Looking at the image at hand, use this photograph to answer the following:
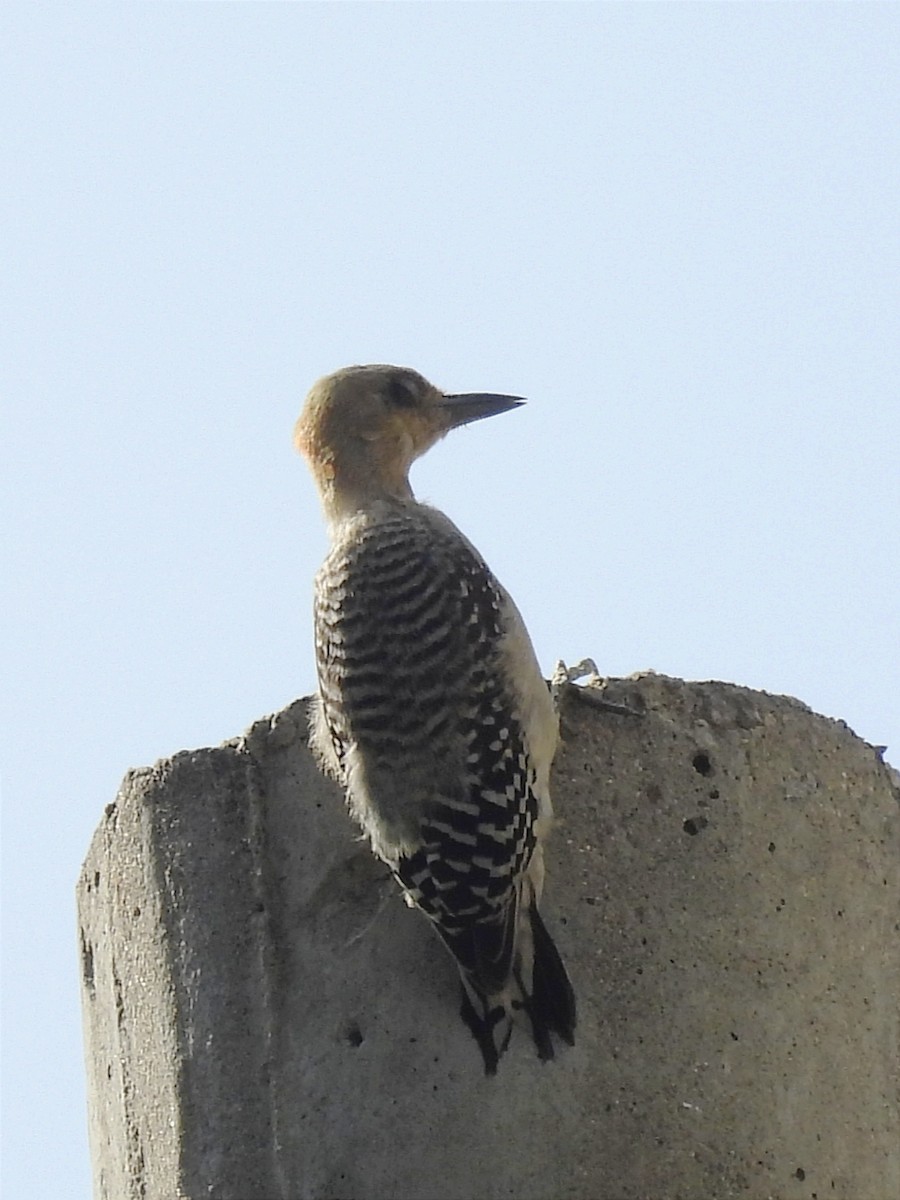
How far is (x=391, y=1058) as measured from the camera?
5.61 meters

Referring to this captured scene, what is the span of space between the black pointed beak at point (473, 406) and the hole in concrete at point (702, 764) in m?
2.59

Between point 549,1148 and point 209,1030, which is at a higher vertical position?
point 209,1030

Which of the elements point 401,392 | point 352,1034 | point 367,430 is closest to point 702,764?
point 352,1034

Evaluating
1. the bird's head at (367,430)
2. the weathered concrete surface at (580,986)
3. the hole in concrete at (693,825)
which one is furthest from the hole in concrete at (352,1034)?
the bird's head at (367,430)

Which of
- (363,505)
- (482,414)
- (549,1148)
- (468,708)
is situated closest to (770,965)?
(549,1148)

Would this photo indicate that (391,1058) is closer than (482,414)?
Yes

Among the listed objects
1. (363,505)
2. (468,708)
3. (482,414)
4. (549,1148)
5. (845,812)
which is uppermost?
(482,414)

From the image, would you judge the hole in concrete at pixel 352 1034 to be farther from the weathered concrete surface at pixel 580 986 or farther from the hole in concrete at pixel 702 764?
the hole in concrete at pixel 702 764

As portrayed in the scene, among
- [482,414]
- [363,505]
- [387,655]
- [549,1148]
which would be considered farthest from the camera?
[482,414]

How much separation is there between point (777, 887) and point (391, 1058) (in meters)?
1.03

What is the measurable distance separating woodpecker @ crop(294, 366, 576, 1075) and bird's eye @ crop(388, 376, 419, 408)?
2.13 feet

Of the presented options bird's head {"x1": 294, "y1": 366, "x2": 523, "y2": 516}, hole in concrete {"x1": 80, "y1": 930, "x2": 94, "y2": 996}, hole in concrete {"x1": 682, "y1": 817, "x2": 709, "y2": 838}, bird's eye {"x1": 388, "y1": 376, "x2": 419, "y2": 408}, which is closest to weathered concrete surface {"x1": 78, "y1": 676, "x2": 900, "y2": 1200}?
hole in concrete {"x1": 682, "y1": 817, "x2": 709, "y2": 838}

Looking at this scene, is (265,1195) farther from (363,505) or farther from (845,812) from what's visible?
(363,505)

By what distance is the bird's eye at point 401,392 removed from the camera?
794 cm
